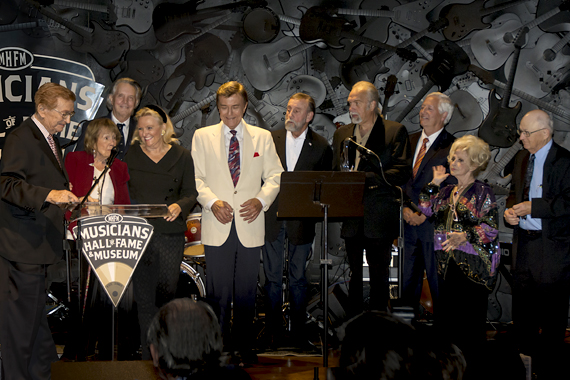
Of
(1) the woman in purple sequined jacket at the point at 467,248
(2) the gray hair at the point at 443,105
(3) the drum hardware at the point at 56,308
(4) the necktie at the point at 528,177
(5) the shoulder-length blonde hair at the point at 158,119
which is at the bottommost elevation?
(3) the drum hardware at the point at 56,308

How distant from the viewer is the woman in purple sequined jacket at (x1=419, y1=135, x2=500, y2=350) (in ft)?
11.2

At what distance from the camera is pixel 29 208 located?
2959mm

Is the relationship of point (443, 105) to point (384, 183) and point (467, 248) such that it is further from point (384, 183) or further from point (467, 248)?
point (467, 248)

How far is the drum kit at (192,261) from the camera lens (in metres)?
4.59

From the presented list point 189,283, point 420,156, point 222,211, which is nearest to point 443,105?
point 420,156

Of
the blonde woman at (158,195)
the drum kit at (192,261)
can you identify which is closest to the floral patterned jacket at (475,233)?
the blonde woman at (158,195)

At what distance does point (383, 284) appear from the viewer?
3.90m

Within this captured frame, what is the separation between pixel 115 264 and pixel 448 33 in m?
4.28

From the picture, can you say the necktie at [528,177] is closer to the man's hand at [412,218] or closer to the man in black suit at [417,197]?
the man in black suit at [417,197]

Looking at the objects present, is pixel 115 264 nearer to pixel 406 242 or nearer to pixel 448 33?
pixel 406 242

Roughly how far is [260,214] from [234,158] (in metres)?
0.46

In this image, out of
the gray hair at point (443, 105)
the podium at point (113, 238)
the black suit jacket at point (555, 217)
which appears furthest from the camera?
the gray hair at point (443, 105)

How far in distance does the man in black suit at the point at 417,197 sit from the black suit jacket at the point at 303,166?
0.78 m

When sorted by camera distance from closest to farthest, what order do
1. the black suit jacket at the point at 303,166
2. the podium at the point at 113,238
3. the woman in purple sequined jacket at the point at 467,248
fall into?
1. the podium at the point at 113,238
2. the woman in purple sequined jacket at the point at 467,248
3. the black suit jacket at the point at 303,166
